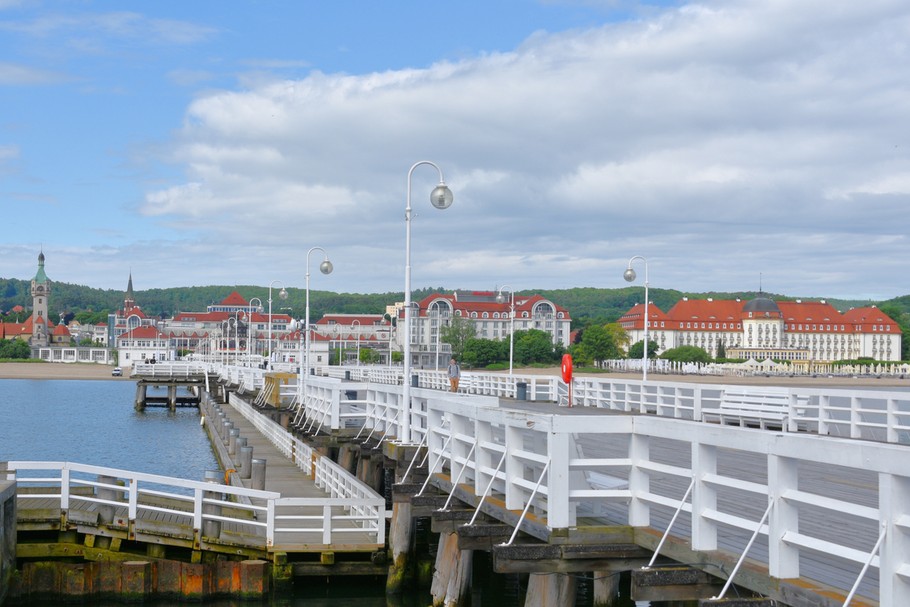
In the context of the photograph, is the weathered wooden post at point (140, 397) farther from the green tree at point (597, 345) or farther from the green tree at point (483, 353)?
the green tree at point (597, 345)

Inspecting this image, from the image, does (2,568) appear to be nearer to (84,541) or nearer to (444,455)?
(84,541)

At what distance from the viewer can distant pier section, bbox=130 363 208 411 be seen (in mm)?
74875

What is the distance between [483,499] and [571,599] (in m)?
1.63

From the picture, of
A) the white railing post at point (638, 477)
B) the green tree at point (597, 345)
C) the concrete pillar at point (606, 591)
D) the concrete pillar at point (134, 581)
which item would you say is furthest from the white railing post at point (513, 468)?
the green tree at point (597, 345)

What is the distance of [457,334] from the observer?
18388 centimetres

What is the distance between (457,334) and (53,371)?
6940 centimetres

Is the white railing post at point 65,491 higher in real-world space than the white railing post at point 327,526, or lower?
higher

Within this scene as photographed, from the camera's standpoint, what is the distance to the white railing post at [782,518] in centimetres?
752

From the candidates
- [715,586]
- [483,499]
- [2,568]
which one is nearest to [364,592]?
[2,568]

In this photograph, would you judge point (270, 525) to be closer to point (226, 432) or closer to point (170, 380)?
point (226, 432)

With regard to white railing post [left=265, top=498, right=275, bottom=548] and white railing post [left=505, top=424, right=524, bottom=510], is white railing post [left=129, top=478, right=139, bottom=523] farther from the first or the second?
white railing post [left=505, top=424, right=524, bottom=510]

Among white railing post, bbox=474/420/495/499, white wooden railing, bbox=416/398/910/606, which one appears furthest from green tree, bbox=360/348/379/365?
white railing post, bbox=474/420/495/499

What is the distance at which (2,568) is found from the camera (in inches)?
612

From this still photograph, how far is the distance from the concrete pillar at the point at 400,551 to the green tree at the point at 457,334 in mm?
160930
